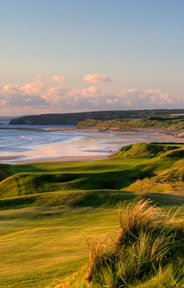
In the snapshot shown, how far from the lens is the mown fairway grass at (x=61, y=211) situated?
5.39m

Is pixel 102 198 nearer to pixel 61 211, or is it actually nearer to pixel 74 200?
pixel 74 200

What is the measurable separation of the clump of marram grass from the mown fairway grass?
29.4 inches

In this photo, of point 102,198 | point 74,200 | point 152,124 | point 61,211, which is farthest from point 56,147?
point 152,124

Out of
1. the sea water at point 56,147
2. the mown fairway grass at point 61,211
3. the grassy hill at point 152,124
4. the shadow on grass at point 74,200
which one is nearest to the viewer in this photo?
the mown fairway grass at point 61,211

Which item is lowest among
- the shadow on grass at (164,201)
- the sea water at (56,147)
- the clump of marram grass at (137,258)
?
the sea water at (56,147)

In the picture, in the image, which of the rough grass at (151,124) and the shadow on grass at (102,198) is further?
the rough grass at (151,124)

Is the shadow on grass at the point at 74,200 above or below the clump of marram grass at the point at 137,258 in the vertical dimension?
below

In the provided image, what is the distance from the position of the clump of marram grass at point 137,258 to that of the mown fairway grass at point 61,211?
0.75m

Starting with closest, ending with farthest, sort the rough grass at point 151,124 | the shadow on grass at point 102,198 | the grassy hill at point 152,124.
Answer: the shadow on grass at point 102,198 < the grassy hill at point 152,124 < the rough grass at point 151,124

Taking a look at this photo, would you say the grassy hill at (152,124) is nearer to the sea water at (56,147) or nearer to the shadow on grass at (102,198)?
the sea water at (56,147)

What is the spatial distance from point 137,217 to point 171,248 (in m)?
0.73

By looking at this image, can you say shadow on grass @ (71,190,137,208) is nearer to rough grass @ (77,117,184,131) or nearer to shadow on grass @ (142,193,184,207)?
shadow on grass @ (142,193,184,207)

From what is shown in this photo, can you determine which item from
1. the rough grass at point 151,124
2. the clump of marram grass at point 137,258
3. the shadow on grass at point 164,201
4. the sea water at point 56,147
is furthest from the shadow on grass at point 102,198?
the rough grass at point 151,124

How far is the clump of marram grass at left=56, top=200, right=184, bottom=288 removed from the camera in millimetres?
4191
